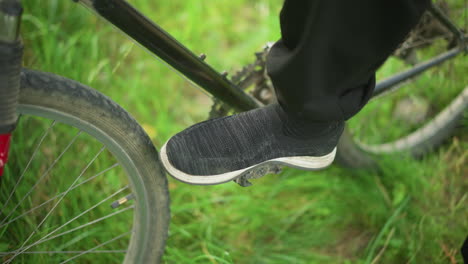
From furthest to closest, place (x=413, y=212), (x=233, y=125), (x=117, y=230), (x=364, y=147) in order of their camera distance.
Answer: (x=364, y=147)
(x=413, y=212)
(x=117, y=230)
(x=233, y=125)

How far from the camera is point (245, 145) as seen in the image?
→ 3.61 feet

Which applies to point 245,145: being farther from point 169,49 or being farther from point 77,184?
point 77,184

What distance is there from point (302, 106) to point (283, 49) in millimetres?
157

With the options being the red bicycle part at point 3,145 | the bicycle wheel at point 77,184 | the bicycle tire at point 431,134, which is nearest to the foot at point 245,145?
the bicycle wheel at point 77,184

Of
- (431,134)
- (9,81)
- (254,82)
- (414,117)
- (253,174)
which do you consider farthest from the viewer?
(414,117)

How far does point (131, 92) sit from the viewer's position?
2.14m

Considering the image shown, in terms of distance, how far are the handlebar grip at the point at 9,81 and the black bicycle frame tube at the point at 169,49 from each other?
225 mm

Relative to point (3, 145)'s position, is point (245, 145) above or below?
below

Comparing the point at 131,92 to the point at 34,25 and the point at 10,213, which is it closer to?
the point at 34,25

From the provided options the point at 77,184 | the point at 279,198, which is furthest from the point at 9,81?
the point at 279,198

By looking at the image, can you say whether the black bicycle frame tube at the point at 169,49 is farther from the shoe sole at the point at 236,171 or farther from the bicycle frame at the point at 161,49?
the shoe sole at the point at 236,171

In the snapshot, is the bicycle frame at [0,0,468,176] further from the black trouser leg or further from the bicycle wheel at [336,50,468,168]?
the bicycle wheel at [336,50,468,168]

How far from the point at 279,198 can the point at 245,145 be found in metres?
0.86

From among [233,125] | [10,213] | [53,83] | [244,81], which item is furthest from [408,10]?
[10,213]
